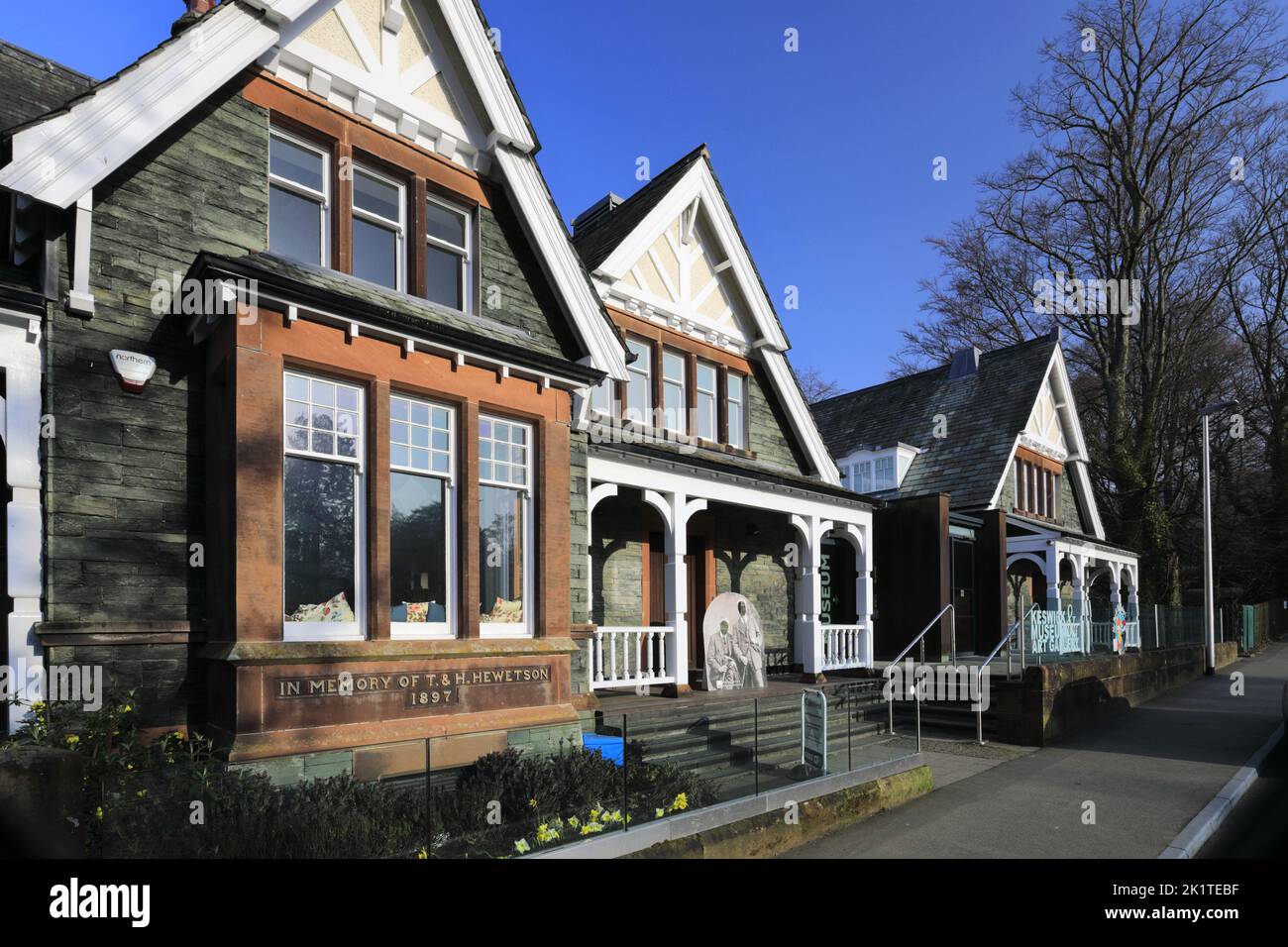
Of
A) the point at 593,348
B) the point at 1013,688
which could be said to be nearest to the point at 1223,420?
the point at 1013,688

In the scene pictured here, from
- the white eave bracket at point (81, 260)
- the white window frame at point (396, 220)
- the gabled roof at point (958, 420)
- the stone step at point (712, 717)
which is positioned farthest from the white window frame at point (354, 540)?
the gabled roof at point (958, 420)

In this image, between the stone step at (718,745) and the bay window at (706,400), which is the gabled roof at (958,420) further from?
the stone step at (718,745)

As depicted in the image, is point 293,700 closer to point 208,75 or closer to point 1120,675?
point 208,75

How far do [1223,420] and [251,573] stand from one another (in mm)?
40162

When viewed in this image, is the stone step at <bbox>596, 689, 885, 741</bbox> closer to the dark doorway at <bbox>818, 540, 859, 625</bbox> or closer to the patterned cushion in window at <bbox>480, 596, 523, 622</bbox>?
the patterned cushion in window at <bbox>480, 596, 523, 622</bbox>

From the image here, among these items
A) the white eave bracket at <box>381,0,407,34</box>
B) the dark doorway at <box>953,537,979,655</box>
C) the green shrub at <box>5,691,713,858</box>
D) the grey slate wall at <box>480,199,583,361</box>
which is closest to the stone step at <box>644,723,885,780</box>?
the green shrub at <box>5,691,713,858</box>

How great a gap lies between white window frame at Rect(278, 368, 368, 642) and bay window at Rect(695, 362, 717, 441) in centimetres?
775

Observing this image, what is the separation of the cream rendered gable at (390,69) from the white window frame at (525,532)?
329 centimetres

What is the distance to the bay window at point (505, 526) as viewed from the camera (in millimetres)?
8602

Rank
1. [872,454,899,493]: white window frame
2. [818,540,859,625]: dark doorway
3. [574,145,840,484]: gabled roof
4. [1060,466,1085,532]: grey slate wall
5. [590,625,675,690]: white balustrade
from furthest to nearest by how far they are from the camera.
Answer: [1060,466,1085,532]: grey slate wall
[872,454,899,493]: white window frame
[818,540,859,625]: dark doorway
[574,145,840,484]: gabled roof
[590,625,675,690]: white balustrade

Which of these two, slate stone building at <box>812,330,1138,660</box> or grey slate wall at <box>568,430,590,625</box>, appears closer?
grey slate wall at <box>568,430,590,625</box>

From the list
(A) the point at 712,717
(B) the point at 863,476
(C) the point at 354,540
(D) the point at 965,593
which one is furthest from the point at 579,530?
(B) the point at 863,476

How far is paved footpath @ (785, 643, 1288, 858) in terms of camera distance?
7.77m

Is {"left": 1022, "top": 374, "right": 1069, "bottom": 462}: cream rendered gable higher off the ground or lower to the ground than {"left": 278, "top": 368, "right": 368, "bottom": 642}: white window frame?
higher
